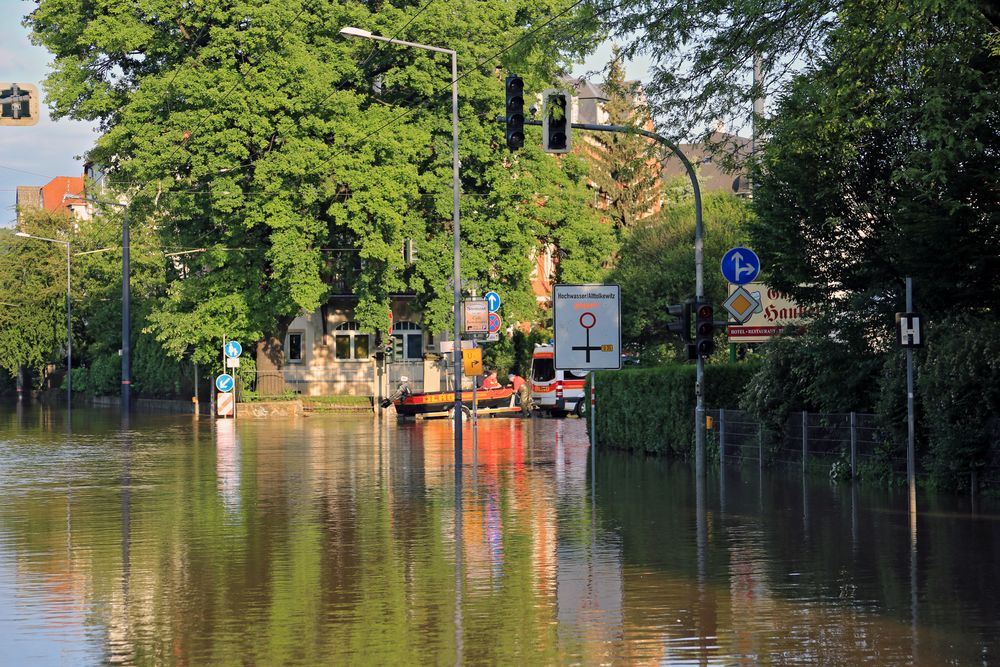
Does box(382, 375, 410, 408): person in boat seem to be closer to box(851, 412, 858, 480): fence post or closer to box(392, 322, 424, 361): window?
box(392, 322, 424, 361): window

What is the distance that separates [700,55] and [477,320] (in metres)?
20.3

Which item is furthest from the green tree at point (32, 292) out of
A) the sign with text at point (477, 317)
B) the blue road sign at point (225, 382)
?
the sign with text at point (477, 317)

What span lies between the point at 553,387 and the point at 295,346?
21.2 m

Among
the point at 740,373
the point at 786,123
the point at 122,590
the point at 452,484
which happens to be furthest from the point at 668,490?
the point at 122,590

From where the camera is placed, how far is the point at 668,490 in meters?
21.8

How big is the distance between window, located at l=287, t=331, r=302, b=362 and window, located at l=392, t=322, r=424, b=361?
4817mm

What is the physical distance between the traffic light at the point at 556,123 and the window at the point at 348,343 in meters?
51.5

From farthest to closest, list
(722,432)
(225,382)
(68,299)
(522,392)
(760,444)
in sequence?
1. (68,299)
2. (522,392)
3. (225,382)
4. (722,432)
5. (760,444)

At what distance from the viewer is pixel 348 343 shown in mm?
73188

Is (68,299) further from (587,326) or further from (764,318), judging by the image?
(587,326)

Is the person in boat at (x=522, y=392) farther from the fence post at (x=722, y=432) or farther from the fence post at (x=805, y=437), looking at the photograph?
the fence post at (x=805, y=437)

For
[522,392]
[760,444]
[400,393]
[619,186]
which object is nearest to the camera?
[760,444]

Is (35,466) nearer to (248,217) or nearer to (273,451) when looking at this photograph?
(273,451)

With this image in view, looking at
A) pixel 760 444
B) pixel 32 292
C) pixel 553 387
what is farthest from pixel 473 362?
pixel 32 292
